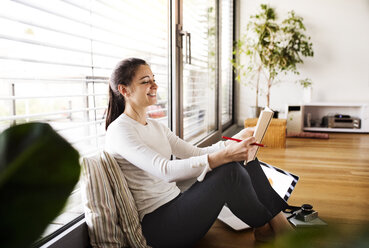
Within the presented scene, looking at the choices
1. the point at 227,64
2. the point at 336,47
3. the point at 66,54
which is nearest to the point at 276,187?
the point at 66,54

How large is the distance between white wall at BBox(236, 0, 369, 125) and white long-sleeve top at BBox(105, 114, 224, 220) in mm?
4163

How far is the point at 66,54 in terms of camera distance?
1.51 meters

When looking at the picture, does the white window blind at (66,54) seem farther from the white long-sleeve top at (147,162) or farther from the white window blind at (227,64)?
the white window blind at (227,64)

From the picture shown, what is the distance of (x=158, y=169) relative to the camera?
143 centimetres

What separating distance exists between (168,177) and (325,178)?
5.89ft

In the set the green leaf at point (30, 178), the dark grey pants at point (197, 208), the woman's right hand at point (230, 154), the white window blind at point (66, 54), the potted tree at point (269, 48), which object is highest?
the potted tree at point (269, 48)

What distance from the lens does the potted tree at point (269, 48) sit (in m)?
4.91

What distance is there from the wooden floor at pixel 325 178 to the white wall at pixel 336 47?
38.1 inches

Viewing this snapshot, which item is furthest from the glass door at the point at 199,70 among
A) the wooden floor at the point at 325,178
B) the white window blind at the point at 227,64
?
the white window blind at the point at 227,64

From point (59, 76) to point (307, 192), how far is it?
182cm

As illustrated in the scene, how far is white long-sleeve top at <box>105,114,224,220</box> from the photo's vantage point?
1445 millimetres

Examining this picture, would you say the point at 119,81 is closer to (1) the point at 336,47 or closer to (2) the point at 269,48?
(2) the point at 269,48

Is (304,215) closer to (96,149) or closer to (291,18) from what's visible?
(96,149)

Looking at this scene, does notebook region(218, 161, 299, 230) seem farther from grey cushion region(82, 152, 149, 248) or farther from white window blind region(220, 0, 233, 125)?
white window blind region(220, 0, 233, 125)
